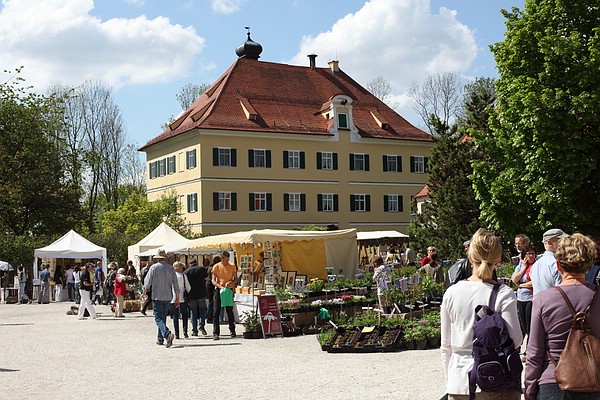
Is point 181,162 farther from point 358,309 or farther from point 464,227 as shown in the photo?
point 358,309

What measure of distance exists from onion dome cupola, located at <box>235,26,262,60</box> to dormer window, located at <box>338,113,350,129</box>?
10508 mm

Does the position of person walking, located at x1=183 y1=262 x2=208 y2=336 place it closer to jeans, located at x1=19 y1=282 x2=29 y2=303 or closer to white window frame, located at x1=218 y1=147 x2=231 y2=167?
jeans, located at x1=19 y1=282 x2=29 y2=303

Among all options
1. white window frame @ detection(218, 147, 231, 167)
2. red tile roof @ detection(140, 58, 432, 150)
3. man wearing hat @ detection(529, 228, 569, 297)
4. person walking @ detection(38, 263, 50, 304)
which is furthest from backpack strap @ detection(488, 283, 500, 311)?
white window frame @ detection(218, 147, 231, 167)

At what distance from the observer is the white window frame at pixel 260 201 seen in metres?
56.2

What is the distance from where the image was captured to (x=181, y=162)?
5719 centimetres

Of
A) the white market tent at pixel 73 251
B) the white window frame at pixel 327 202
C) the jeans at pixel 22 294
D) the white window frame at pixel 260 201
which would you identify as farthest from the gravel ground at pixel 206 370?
the white window frame at pixel 327 202

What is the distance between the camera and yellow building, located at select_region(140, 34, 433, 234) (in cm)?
5503

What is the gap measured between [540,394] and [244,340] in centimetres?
1329

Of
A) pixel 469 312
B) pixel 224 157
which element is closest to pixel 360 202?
pixel 224 157

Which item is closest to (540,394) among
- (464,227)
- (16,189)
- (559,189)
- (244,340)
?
(244,340)

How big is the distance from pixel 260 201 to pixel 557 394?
51.9 m

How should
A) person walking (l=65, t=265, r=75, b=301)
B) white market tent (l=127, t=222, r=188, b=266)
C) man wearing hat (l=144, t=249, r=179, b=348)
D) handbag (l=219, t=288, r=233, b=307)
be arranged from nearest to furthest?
1. man wearing hat (l=144, t=249, r=179, b=348)
2. handbag (l=219, t=288, r=233, b=307)
3. white market tent (l=127, t=222, r=188, b=266)
4. person walking (l=65, t=265, r=75, b=301)

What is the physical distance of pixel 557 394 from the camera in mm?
4715

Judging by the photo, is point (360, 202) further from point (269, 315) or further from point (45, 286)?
point (269, 315)
